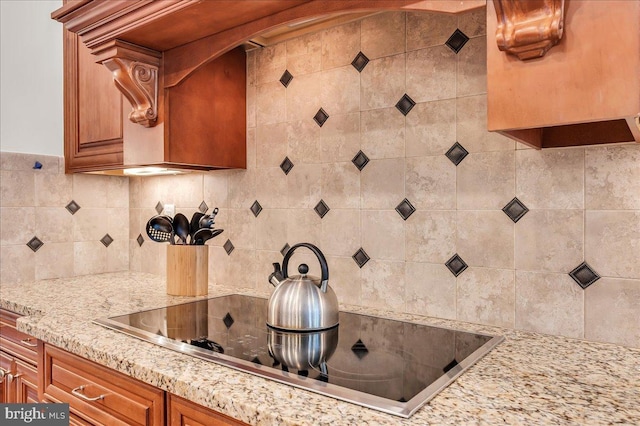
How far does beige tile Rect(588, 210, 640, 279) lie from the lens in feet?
3.51

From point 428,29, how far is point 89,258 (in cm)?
191

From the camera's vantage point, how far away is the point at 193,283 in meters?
1.69

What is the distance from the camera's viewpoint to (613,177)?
1.09 meters

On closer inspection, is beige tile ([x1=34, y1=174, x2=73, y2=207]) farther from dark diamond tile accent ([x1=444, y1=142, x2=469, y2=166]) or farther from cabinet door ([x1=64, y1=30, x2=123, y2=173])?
dark diamond tile accent ([x1=444, y1=142, x2=469, y2=166])

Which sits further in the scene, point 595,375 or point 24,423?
point 24,423

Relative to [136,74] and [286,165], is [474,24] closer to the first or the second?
[286,165]

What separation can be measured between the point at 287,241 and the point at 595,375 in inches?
42.3

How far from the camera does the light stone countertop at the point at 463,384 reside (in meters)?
0.73

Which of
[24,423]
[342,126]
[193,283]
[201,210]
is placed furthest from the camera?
[201,210]

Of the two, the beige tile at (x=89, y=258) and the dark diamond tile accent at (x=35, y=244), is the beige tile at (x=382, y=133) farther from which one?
the dark diamond tile accent at (x=35, y=244)

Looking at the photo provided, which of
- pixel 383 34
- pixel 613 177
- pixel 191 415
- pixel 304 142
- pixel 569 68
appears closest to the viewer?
pixel 569 68

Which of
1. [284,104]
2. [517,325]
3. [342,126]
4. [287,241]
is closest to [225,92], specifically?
[284,104]

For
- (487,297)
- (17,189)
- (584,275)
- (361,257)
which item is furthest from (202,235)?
(584,275)

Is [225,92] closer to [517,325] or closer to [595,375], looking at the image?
[517,325]
